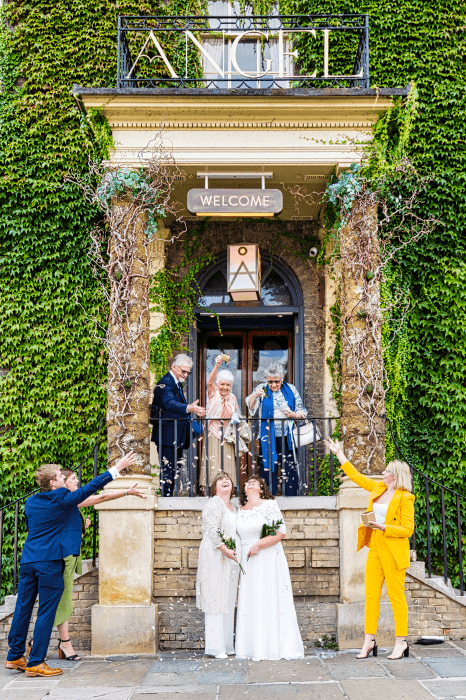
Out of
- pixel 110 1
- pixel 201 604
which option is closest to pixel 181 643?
pixel 201 604

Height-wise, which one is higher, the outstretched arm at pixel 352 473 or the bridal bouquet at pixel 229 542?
the outstretched arm at pixel 352 473

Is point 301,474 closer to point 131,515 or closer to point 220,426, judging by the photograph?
point 220,426

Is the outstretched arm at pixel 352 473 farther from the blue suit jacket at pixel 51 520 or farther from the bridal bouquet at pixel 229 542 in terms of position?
the blue suit jacket at pixel 51 520

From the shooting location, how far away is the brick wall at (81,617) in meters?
6.93

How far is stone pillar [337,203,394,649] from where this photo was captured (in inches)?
267

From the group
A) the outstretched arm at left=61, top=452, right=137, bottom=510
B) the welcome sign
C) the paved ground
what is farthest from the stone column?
the outstretched arm at left=61, top=452, right=137, bottom=510

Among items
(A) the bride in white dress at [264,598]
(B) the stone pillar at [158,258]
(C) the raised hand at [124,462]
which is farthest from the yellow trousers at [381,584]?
(B) the stone pillar at [158,258]

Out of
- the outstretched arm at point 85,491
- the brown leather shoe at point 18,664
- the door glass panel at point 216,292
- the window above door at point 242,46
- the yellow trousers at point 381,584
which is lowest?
the brown leather shoe at point 18,664

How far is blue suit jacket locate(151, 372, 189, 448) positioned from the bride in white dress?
1694 mm

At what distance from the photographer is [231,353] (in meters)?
9.57

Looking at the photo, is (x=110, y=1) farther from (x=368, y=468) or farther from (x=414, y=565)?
(x=414, y=565)

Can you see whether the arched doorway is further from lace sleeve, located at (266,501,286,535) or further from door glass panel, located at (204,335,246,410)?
lace sleeve, located at (266,501,286,535)

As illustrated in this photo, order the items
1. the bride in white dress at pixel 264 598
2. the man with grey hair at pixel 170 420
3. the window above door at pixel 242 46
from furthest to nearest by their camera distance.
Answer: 1. the window above door at pixel 242 46
2. the man with grey hair at pixel 170 420
3. the bride in white dress at pixel 264 598

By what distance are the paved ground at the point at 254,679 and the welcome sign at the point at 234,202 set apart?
4.27 meters
